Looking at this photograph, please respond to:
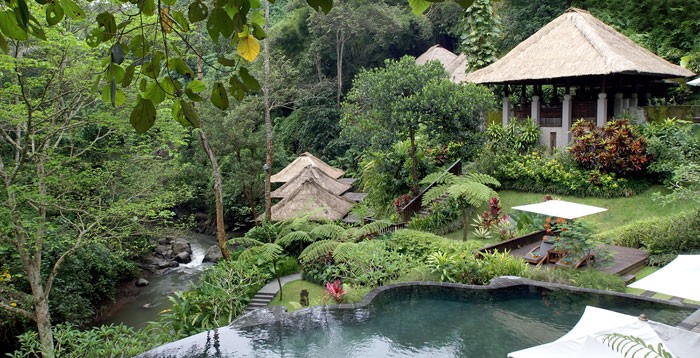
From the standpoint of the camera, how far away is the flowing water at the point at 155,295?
Answer: 1359 cm

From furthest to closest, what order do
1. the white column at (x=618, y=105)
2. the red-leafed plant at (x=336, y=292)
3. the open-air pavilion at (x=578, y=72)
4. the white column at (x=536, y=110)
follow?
1. the white column at (x=536, y=110)
2. the white column at (x=618, y=105)
3. the open-air pavilion at (x=578, y=72)
4. the red-leafed plant at (x=336, y=292)

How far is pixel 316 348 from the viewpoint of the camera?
7371 millimetres

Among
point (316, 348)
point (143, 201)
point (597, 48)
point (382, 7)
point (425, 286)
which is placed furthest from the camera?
point (382, 7)

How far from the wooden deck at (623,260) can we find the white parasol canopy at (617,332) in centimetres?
417

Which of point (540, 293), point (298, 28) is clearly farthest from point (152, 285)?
point (298, 28)

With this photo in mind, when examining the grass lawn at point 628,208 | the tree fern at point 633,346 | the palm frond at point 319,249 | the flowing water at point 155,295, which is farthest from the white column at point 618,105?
the flowing water at point 155,295

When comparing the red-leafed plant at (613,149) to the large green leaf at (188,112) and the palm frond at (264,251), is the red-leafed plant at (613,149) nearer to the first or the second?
the palm frond at (264,251)

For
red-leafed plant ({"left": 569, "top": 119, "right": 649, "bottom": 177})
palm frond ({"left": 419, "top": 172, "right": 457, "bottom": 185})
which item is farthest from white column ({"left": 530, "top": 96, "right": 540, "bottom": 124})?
palm frond ({"left": 419, "top": 172, "right": 457, "bottom": 185})

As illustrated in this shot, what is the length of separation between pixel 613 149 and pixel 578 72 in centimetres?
263

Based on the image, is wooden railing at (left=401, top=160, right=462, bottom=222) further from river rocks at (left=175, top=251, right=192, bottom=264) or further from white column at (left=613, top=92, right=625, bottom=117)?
river rocks at (left=175, top=251, right=192, bottom=264)

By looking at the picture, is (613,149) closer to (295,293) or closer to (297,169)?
(295,293)

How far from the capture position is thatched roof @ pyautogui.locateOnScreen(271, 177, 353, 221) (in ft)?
53.3

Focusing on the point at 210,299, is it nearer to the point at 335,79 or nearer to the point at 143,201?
the point at 143,201

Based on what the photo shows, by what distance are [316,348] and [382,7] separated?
21.2m
